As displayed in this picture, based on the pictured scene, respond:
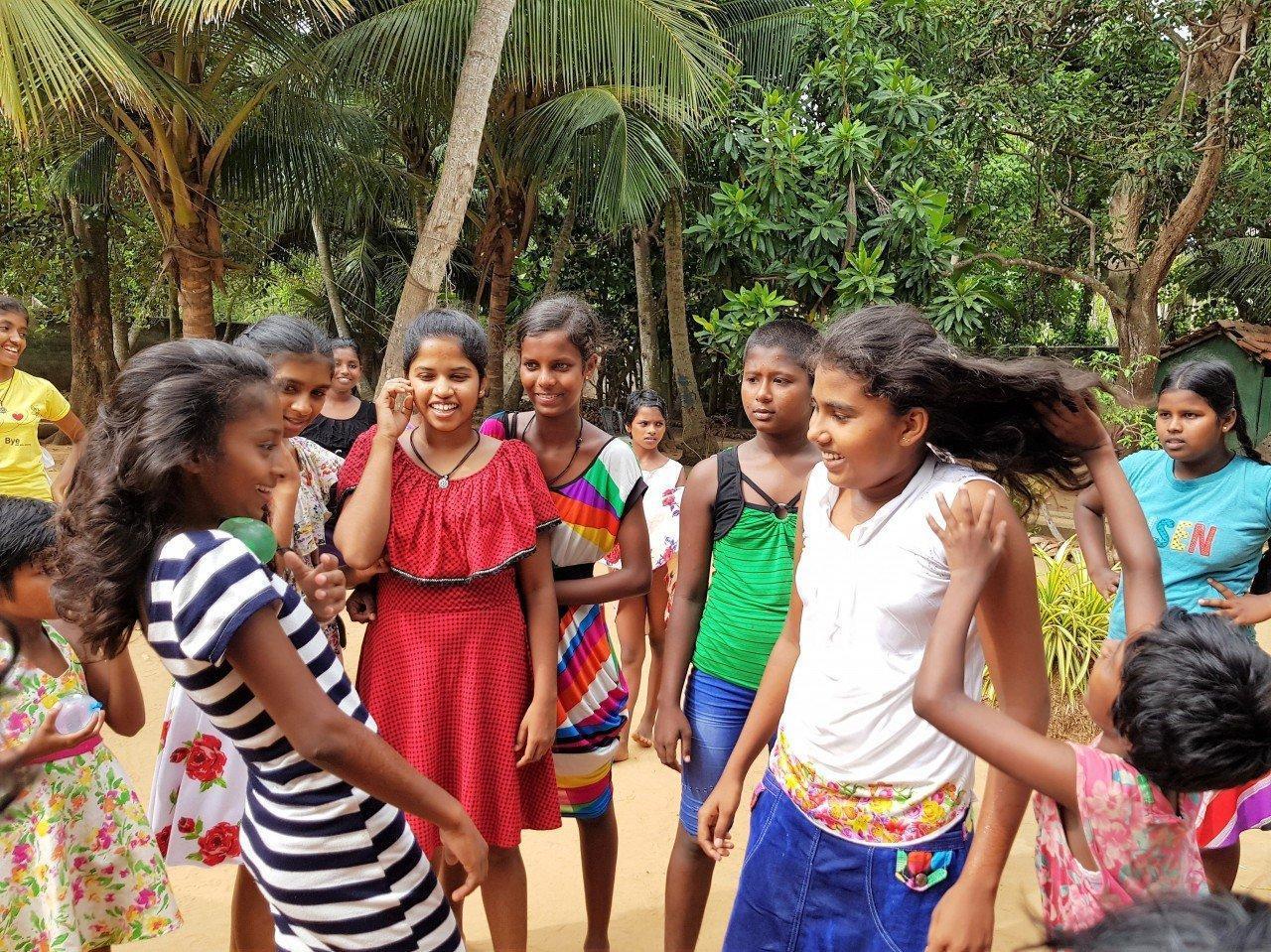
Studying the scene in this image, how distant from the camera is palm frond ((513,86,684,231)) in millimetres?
9609

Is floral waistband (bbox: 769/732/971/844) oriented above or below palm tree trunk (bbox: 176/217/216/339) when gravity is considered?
below

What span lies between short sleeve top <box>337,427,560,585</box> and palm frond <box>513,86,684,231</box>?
7370 mm

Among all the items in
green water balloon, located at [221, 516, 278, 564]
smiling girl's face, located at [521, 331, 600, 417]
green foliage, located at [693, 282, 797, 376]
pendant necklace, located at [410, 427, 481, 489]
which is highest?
green foliage, located at [693, 282, 797, 376]

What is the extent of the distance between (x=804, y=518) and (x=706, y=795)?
0.88 metres

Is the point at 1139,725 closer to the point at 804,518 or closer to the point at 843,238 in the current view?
the point at 804,518

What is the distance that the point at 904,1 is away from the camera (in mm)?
8641

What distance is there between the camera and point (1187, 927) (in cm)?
79

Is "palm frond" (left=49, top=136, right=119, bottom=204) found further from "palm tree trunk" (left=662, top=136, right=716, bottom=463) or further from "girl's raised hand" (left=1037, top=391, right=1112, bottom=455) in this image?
"girl's raised hand" (left=1037, top=391, right=1112, bottom=455)

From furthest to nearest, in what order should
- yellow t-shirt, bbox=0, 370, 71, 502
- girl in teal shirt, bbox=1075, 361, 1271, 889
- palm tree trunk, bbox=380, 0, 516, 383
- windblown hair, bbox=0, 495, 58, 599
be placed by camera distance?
palm tree trunk, bbox=380, 0, 516, 383, yellow t-shirt, bbox=0, 370, 71, 502, girl in teal shirt, bbox=1075, 361, 1271, 889, windblown hair, bbox=0, 495, 58, 599

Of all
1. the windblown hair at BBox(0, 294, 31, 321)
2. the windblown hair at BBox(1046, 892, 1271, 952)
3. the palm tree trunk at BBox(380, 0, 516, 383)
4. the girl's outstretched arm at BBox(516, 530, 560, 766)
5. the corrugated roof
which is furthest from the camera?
the corrugated roof

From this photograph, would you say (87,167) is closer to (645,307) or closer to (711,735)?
(645,307)

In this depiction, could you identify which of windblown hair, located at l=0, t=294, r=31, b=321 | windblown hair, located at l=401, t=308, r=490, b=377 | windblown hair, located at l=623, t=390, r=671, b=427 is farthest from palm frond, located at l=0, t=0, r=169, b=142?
windblown hair, located at l=401, t=308, r=490, b=377

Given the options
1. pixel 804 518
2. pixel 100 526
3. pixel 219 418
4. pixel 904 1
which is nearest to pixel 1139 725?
pixel 804 518

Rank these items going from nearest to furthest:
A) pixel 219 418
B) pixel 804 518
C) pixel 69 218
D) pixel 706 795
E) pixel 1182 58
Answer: pixel 219 418, pixel 804 518, pixel 706 795, pixel 1182 58, pixel 69 218
